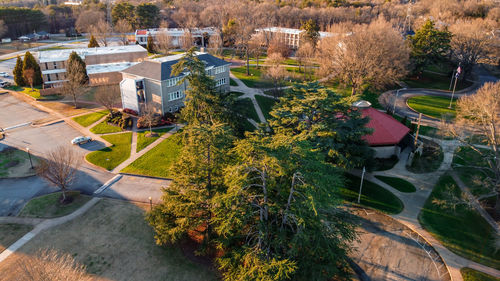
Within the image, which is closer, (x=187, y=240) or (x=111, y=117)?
(x=187, y=240)

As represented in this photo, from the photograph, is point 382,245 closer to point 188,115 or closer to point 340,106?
point 340,106

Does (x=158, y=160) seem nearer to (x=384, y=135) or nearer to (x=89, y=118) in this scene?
(x=89, y=118)

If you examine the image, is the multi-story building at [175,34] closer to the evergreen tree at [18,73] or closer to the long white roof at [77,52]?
the long white roof at [77,52]

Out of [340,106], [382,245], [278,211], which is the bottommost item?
[382,245]

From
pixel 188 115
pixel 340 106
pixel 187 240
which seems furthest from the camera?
pixel 188 115

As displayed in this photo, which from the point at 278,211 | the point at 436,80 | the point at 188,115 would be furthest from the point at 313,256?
the point at 436,80

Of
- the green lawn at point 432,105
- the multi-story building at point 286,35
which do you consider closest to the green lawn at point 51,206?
the green lawn at point 432,105

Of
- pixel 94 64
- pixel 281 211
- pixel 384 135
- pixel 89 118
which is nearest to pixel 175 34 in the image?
pixel 94 64
